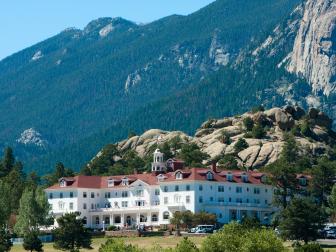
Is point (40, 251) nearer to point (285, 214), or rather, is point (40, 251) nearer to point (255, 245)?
point (285, 214)

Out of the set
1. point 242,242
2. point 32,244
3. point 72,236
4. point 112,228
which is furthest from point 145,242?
point 242,242

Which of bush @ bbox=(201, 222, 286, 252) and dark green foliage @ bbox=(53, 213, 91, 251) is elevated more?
dark green foliage @ bbox=(53, 213, 91, 251)

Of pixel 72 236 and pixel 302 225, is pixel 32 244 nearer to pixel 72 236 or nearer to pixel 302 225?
pixel 72 236

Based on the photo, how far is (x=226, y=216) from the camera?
655 feet

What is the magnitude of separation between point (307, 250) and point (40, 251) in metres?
52.0

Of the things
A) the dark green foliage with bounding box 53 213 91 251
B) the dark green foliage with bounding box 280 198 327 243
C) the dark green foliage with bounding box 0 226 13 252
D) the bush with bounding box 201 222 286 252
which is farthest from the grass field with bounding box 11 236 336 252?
the bush with bounding box 201 222 286 252

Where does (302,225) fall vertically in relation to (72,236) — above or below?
above

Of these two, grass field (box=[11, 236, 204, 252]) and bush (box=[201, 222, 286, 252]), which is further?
grass field (box=[11, 236, 204, 252])

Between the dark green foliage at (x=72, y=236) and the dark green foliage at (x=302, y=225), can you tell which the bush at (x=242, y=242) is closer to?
the dark green foliage at (x=302, y=225)

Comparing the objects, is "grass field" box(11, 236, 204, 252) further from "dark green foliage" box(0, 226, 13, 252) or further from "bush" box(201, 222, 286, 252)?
"bush" box(201, 222, 286, 252)

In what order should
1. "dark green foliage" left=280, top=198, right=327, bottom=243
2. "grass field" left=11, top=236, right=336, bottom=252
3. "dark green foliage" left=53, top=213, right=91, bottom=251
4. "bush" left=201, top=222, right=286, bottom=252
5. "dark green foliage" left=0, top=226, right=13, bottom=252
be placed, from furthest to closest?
"grass field" left=11, top=236, right=336, bottom=252
"dark green foliage" left=53, top=213, right=91, bottom=251
"dark green foliage" left=280, top=198, right=327, bottom=243
"dark green foliage" left=0, top=226, right=13, bottom=252
"bush" left=201, top=222, right=286, bottom=252

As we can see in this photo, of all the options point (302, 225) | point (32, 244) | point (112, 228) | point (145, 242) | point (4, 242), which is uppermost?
point (112, 228)

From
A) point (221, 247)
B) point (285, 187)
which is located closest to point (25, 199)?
point (285, 187)

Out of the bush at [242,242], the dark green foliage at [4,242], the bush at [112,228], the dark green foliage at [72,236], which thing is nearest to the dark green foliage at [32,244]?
the dark green foliage at [4,242]
